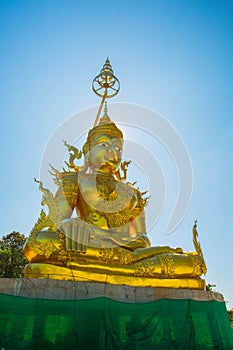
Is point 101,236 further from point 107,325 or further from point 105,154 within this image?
point 105,154

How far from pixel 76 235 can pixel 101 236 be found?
0.85 meters

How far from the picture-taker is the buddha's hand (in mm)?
Result: 5312

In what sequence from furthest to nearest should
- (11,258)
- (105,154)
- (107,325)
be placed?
(11,258) < (105,154) < (107,325)

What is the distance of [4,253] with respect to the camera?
1425 cm

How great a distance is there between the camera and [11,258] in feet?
47.2

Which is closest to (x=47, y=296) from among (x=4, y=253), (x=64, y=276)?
(x=64, y=276)

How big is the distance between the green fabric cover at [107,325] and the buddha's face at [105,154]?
3868 mm

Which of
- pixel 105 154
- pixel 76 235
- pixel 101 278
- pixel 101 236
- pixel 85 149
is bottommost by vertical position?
pixel 101 278

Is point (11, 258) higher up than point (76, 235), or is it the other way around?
point (11, 258)

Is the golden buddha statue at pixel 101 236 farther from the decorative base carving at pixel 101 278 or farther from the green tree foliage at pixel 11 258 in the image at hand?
the green tree foliage at pixel 11 258

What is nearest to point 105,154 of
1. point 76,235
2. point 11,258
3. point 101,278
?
point 76,235

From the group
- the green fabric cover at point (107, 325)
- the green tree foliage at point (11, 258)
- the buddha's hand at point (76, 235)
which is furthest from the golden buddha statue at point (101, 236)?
the green tree foliage at point (11, 258)

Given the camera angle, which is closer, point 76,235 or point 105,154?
point 76,235

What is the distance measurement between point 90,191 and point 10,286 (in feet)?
9.54
